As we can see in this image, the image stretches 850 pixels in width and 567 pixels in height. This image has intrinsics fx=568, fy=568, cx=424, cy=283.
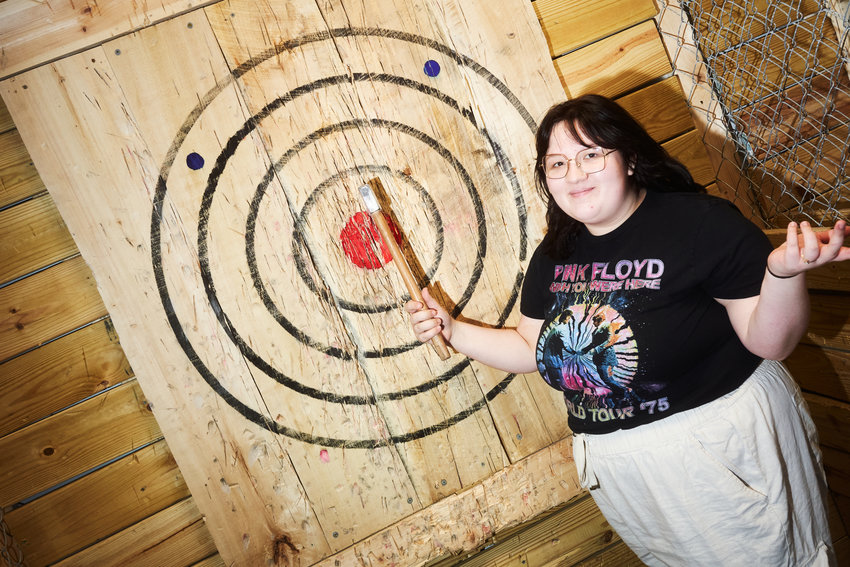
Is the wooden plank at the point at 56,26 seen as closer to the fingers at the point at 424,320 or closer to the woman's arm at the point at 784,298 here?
the fingers at the point at 424,320

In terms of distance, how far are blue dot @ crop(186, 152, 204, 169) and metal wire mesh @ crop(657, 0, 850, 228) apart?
3.95 ft

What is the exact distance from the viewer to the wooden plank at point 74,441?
1.30m

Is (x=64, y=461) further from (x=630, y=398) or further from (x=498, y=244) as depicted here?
(x=630, y=398)

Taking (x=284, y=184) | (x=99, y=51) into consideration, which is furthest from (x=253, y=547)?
(x=99, y=51)

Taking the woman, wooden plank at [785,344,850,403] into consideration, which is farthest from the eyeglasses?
wooden plank at [785,344,850,403]

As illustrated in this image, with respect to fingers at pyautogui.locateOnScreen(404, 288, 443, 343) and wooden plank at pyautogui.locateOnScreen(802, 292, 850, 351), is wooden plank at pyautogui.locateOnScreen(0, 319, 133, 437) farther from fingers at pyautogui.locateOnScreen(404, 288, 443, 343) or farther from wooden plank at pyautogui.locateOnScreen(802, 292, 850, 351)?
wooden plank at pyautogui.locateOnScreen(802, 292, 850, 351)

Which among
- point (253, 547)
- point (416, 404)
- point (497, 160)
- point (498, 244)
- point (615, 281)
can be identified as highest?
point (497, 160)

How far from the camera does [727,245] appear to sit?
0.89 metres

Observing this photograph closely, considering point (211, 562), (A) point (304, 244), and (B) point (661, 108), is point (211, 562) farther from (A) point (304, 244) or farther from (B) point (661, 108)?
(B) point (661, 108)

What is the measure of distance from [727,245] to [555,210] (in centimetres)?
35

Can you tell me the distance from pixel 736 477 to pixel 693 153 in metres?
0.89

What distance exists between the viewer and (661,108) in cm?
149

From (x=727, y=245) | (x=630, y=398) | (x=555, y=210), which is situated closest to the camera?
(x=727, y=245)

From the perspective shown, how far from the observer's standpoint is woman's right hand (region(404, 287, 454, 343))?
3.95ft
